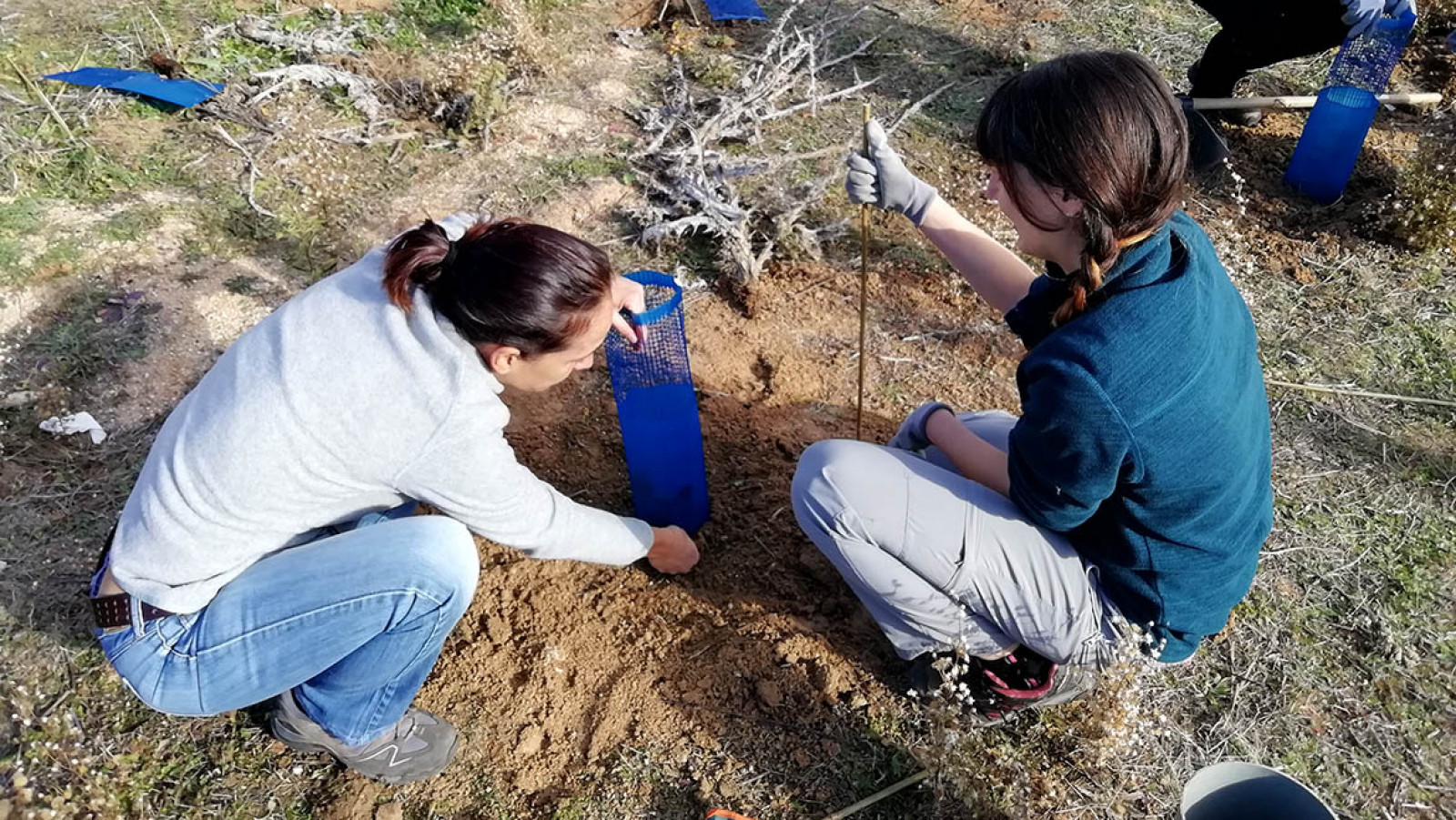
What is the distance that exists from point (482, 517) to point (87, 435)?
66.8 inches

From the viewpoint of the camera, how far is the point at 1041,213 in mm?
1540

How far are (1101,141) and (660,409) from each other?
3.77ft

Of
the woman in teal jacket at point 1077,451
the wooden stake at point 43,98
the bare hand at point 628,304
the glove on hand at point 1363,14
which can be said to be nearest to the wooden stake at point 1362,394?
the woman in teal jacket at point 1077,451

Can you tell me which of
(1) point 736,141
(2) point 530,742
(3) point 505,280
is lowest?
(2) point 530,742

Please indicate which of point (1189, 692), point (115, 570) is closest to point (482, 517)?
point (115, 570)

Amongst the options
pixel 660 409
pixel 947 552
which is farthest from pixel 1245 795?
pixel 660 409

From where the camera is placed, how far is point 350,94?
12.5 feet

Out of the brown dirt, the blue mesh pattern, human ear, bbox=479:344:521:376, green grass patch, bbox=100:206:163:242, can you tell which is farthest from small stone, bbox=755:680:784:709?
the blue mesh pattern

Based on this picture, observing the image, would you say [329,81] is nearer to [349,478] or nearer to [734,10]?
[734,10]

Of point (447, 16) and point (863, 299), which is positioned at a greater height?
point (863, 299)

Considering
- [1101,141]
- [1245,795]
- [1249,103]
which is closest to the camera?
[1101,141]

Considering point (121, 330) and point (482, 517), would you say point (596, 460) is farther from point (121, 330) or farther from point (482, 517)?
point (121, 330)

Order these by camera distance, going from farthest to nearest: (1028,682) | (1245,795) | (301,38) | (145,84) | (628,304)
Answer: (301,38) → (145,84) → (1028,682) → (628,304) → (1245,795)

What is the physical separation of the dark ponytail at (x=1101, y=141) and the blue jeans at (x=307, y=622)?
123 cm
